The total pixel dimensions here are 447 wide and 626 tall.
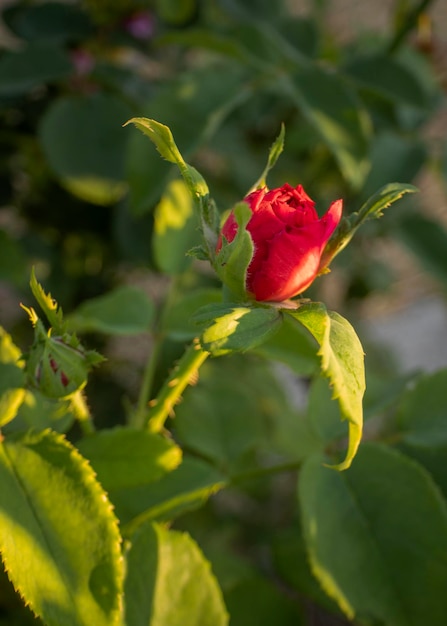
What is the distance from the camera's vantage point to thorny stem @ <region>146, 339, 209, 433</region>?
13.8 inches

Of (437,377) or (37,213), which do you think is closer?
(437,377)

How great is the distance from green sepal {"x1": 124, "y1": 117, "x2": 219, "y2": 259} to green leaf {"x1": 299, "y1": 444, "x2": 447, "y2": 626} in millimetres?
201

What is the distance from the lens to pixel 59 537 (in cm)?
32

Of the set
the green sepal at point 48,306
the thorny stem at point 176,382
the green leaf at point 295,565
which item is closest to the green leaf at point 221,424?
the green leaf at point 295,565

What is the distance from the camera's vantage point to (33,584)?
306 mm

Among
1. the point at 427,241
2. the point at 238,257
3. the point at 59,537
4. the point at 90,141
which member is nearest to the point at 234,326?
the point at 238,257

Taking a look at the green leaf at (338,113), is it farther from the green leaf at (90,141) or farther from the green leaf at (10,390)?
the green leaf at (10,390)

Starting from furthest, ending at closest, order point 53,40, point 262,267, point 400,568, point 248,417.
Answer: point 53,40 < point 248,417 < point 400,568 < point 262,267

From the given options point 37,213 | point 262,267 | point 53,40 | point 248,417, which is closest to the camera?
point 262,267

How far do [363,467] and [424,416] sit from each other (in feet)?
0.29

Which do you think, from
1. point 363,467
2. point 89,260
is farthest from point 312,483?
point 89,260

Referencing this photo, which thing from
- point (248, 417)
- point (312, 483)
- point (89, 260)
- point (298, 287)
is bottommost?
point (89, 260)

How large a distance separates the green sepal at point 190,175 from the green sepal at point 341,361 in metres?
0.06

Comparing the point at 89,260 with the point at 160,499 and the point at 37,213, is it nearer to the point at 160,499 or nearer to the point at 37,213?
the point at 37,213
